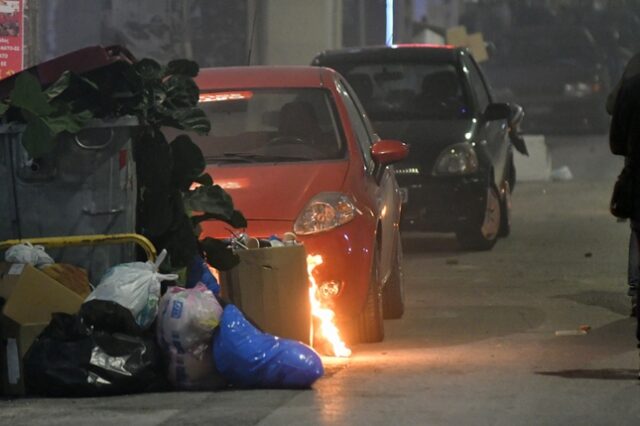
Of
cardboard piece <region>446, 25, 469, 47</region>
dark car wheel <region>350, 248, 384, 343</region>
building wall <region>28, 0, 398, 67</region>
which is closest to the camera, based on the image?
dark car wheel <region>350, 248, 384, 343</region>

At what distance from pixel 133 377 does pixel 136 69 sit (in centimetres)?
163

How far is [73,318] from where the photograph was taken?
25.6 ft

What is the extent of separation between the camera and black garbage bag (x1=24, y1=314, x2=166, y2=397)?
7652 mm

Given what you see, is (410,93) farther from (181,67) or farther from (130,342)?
(130,342)

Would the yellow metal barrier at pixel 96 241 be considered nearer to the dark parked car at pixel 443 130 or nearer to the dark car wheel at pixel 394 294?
the dark car wheel at pixel 394 294

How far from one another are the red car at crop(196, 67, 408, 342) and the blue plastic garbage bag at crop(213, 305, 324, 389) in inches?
49.1

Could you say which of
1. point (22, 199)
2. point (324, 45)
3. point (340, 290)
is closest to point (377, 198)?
point (340, 290)

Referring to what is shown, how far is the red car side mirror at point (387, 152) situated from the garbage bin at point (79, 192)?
6.92ft

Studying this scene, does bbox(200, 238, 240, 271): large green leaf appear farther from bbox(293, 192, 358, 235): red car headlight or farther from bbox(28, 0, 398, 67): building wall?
bbox(28, 0, 398, 67): building wall

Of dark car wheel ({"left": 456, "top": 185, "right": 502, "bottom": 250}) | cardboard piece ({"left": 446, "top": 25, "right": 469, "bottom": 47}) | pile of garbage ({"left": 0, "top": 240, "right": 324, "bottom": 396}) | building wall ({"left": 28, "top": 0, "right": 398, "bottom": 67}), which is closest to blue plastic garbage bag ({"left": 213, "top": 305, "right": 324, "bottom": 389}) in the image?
pile of garbage ({"left": 0, "top": 240, "right": 324, "bottom": 396})

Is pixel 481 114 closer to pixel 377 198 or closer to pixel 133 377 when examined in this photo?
pixel 377 198

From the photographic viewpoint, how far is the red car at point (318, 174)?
905 centimetres

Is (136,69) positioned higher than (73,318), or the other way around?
(136,69)

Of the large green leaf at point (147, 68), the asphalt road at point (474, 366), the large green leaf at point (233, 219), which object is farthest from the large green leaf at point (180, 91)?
the asphalt road at point (474, 366)
